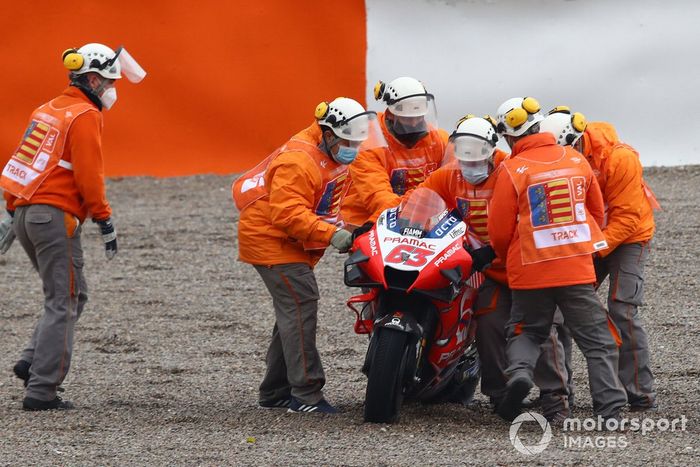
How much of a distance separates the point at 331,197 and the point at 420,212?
2.09ft

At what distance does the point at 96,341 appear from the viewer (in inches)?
336

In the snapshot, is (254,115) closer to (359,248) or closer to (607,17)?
(607,17)

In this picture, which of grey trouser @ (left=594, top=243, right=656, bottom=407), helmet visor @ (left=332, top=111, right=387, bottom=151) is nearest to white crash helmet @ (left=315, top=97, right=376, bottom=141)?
→ helmet visor @ (left=332, top=111, right=387, bottom=151)

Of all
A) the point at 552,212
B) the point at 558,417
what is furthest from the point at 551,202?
the point at 558,417

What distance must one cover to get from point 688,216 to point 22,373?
5.79 metres

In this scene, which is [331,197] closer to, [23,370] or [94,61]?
[94,61]

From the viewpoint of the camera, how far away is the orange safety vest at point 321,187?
6.55 m

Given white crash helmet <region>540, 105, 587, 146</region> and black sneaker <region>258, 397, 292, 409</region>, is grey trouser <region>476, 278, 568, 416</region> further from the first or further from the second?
black sneaker <region>258, 397, 292, 409</region>

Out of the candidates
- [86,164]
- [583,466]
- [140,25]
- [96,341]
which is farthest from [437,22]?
[583,466]

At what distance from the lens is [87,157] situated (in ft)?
22.1

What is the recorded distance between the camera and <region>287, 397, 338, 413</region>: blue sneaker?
260 inches

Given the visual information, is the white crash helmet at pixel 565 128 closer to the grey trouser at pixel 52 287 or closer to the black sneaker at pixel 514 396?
the black sneaker at pixel 514 396

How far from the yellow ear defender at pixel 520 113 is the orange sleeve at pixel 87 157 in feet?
7.01

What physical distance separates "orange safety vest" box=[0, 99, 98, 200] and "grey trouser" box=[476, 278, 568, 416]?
2303 millimetres
